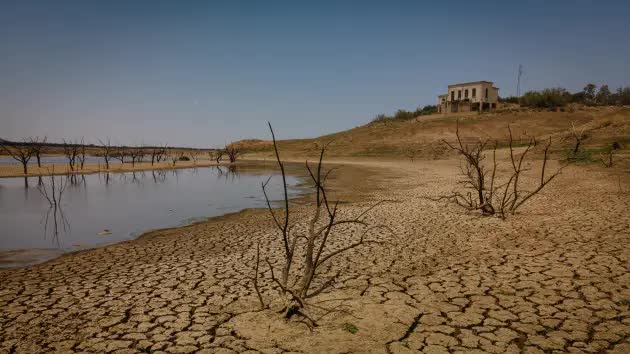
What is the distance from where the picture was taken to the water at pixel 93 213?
7.40m

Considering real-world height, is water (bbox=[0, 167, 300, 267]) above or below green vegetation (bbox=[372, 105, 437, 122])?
below

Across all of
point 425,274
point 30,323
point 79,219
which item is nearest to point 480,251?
point 425,274

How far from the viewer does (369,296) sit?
4.24 m

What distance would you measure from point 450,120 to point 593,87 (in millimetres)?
28614

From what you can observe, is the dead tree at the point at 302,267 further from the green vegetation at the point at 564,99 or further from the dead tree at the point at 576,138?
the green vegetation at the point at 564,99

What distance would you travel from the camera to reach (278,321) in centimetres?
359

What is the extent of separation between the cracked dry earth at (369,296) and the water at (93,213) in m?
1.35

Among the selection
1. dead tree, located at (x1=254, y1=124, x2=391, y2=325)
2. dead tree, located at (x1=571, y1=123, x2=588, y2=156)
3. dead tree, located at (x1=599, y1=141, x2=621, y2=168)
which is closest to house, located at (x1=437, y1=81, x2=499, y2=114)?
dead tree, located at (x1=571, y1=123, x2=588, y2=156)

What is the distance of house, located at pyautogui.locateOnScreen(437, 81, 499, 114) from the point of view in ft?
165

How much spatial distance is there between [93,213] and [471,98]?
5162 cm

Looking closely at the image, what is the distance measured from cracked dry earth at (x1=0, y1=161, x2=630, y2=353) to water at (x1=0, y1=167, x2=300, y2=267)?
4.44ft

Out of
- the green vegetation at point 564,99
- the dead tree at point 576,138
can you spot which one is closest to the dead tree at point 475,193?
the dead tree at point 576,138

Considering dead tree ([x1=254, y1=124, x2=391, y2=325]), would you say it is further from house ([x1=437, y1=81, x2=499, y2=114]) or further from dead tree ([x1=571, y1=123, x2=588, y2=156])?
house ([x1=437, y1=81, x2=499, y2=114])

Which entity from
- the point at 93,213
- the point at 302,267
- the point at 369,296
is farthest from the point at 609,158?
the point at 93,213
